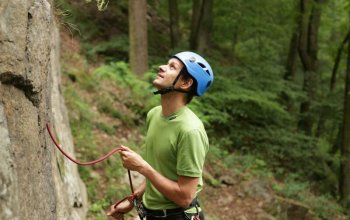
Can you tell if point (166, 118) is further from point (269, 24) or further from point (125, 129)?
point (269, 24)

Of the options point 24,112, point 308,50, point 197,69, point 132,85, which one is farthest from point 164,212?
point 308,50

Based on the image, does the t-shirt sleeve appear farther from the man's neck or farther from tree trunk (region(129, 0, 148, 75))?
tree trunk (region(129, 0, 148, 75))

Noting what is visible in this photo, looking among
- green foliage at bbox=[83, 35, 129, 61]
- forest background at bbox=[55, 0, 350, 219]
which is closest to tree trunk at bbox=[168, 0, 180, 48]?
forest background at bbox=[55, 0, 350, 219]

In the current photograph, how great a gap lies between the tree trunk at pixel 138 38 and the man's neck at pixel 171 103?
9.73 metres

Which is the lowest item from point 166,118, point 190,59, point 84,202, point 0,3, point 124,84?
point 84,202

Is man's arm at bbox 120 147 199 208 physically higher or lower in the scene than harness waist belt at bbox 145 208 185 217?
higher

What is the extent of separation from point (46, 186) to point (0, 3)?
1.27m

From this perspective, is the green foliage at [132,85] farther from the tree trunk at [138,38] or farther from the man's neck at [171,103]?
the man's neck at [171,103]

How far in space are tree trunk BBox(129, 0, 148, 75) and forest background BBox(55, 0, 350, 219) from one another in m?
0.03

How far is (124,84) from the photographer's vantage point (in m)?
11.3

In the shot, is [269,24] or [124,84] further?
[269,24]

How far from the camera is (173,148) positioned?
2.93 meters

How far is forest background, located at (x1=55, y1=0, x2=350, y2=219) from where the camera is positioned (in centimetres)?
927

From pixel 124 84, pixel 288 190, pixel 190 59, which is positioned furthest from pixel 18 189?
pixel 288 190
